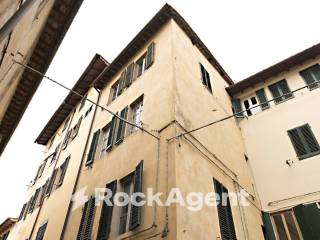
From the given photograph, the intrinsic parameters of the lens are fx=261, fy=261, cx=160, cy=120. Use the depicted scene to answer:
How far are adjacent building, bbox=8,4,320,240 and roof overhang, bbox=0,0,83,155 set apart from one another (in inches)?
117

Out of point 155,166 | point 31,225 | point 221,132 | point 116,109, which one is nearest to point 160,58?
point 116,109

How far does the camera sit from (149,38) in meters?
11.7

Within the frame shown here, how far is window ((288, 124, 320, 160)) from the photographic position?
8.87m

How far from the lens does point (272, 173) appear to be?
940 centimetres

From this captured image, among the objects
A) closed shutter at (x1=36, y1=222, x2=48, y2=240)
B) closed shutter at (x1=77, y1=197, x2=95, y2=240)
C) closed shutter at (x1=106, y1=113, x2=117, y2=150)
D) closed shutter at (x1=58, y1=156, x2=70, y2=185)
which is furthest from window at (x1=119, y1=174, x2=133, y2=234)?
closed shutter at (x1=58, y1=156, x2=70, y2=185)

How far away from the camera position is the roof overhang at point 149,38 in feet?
37.1

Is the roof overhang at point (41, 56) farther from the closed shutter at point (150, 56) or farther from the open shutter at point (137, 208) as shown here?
the open shutter at point (137, 208)

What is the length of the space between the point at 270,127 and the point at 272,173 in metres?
1.98

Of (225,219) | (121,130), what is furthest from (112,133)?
(225,219)

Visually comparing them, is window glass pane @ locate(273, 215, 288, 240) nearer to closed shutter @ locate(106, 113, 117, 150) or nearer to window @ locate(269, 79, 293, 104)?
window @ locate(269, 79, 293, 104)

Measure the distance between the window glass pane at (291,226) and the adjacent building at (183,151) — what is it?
30 mm

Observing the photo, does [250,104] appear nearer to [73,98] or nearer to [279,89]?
[279,89]

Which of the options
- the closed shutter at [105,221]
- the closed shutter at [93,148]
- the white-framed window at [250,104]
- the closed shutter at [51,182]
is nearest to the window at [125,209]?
the closed shutter at [105,221]

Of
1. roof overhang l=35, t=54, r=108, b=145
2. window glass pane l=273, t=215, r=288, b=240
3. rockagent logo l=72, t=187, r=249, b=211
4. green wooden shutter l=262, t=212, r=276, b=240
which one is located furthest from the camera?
roof overhang l=35, t=54, r=108, b=145
